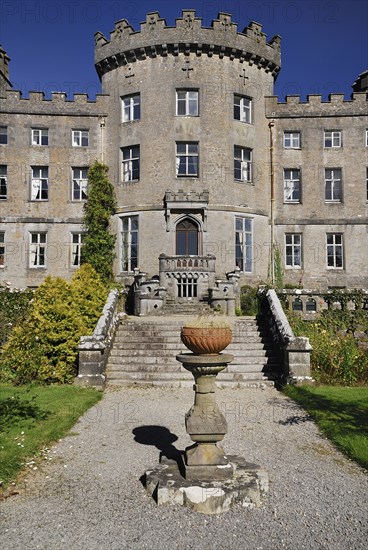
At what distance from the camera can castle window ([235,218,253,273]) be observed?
839 inches

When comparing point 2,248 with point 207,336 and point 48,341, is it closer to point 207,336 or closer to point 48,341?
point 48,341

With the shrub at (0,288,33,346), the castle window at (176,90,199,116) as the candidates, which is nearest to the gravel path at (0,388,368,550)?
the shrub at (0,288,33,346)

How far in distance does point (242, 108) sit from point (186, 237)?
23.6ft

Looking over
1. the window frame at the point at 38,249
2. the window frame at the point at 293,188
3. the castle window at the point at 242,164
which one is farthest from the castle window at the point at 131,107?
the window frame at the point at 293,188

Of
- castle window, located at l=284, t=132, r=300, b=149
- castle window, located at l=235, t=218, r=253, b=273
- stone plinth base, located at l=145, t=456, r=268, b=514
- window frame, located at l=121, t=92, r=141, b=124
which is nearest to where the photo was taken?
stone plinth base, located at l=145, t=456, r=268, b=514

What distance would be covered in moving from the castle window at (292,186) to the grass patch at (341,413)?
14.6 m

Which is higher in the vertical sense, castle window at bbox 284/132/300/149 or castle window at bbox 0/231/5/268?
castle window at bbox 284/132/300/149

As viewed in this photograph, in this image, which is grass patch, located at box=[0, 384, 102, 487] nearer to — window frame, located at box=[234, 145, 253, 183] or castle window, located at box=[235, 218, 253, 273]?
castle window, located at box=[235, 218, 253, 273]

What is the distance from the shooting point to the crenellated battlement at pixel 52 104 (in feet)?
74.5

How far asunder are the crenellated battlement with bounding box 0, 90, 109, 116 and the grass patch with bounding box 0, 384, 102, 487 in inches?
660

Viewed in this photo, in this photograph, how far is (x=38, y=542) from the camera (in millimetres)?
3814

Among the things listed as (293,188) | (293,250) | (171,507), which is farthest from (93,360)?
(293,188)

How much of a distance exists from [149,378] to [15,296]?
5.78m

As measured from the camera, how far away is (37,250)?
2248cm
